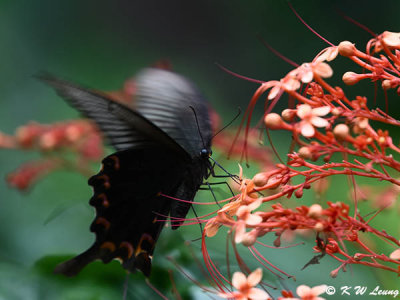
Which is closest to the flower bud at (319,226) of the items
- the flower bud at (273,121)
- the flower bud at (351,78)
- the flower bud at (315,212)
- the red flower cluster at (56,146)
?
the flower bud at (315,212)

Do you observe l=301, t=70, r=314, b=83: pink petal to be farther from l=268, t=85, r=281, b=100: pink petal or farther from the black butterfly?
the black butterfly

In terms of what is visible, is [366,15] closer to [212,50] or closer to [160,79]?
[212,50]

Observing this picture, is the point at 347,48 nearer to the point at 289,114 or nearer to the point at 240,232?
the point at 289,114

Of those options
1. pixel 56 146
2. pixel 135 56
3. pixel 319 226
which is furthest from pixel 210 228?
pixel 135 56

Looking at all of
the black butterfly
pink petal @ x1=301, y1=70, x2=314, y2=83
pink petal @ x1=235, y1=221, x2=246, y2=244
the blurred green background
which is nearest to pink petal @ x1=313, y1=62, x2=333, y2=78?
pink petal @ x1=301, y1=70, x2=314, y2=83

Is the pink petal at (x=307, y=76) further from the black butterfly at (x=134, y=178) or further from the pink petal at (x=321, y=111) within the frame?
the black butterfly at (x=134, y=178)
